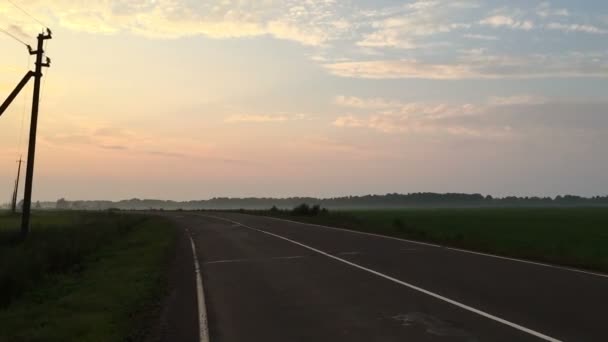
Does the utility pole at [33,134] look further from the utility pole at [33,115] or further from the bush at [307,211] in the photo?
the bush at [307,211]

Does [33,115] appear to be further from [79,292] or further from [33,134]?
[79,292]

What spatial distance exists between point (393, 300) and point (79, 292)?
24.4 ft

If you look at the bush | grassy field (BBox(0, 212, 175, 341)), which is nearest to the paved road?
grassy field (BBox(0, 212, 175, 341))

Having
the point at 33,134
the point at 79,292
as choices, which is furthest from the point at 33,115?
the point at 79,292

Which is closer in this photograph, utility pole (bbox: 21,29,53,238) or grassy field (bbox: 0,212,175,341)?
grassy field (bbox: 0,212,175,341)

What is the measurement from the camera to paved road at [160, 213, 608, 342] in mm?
8016

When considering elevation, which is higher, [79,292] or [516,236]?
[516,236]

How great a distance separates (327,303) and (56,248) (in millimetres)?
16703

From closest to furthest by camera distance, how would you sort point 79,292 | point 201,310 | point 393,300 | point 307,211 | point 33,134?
1. point 201,310
2. point 393,300
3. point 79,292
4. point 33,134
5. point 307,211

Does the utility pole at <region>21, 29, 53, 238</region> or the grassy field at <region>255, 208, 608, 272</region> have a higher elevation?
the utility pole at <region>21, 29, 53, 238</region>

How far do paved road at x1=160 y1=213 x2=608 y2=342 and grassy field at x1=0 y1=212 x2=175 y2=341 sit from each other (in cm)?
82

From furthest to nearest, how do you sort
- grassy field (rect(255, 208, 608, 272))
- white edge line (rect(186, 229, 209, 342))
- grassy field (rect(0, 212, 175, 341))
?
grassy field (rect(255, 208, 608, 272)) < grassy field (rect(0, 212, 175, 341)) < white edge line (rect(186, 229, 209, 342))

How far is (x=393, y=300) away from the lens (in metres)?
10.4

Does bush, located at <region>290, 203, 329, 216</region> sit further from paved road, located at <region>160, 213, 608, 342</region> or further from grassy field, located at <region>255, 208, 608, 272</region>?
paved road, located at <region>160, 213, 608, 342</region>
